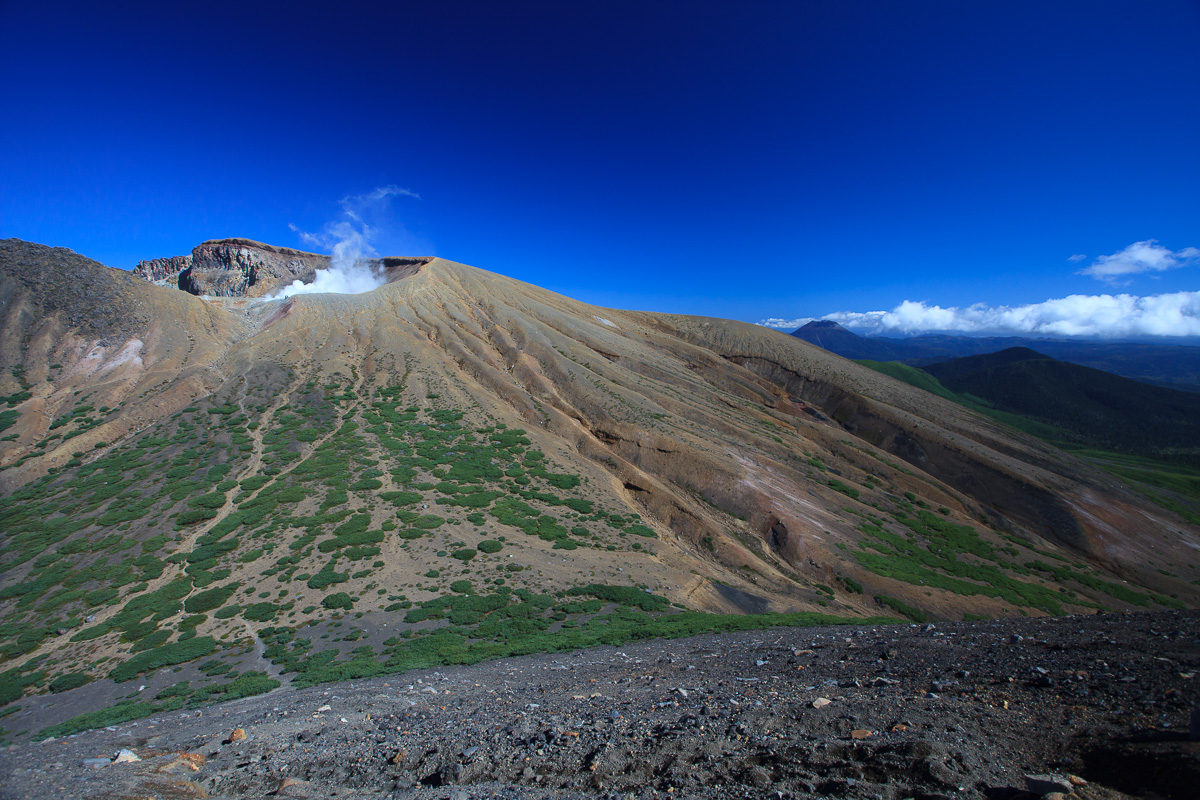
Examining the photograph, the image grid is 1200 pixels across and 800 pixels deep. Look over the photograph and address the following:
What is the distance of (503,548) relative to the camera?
26.5m

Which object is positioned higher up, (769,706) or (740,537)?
(769,706)

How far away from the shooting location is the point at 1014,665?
1091 cm

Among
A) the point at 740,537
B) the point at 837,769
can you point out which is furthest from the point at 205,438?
the point at 837,769

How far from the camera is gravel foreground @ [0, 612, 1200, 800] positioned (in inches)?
264

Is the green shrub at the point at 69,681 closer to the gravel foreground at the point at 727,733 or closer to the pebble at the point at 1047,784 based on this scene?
the gravel foreground at the point at 727,733

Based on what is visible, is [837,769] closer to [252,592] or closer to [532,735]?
[532,735]

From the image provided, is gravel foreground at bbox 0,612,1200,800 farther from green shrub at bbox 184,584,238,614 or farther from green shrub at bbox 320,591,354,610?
green shrub at bbox 184,584,238,614

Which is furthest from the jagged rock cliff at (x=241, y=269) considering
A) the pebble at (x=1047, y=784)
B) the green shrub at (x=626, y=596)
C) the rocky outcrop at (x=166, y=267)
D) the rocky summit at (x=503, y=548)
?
the pebble at (x=1047, y=784)

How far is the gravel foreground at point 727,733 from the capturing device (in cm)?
671

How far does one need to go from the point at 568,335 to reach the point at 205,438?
4424cm

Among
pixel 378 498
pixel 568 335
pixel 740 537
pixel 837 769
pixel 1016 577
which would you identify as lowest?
pixel 1016 577

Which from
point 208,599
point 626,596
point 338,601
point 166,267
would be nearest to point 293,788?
point 338,601

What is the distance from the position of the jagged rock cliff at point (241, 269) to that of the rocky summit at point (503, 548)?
1036 inches

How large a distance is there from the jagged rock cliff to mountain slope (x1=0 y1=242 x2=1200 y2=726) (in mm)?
32897
